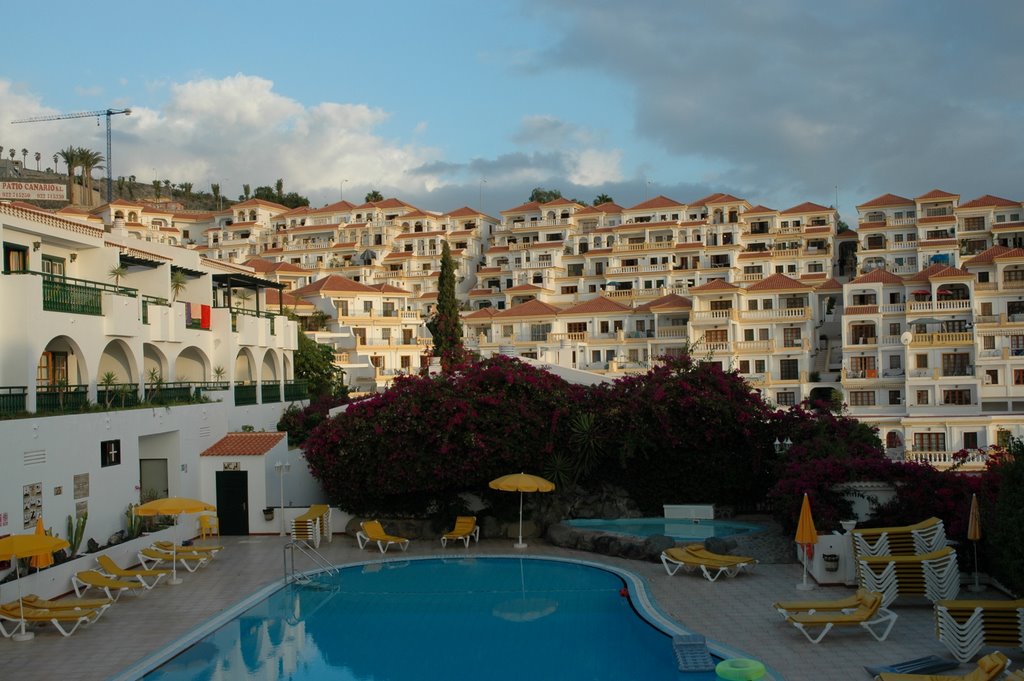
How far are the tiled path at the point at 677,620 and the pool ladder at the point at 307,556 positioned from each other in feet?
0.82

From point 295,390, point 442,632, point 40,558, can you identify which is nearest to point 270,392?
point 295,390

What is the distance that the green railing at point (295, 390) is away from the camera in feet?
113

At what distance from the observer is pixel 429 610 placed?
16500 mm

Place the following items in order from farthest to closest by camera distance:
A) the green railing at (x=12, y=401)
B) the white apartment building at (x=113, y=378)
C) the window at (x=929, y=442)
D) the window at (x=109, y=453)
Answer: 1. the window at (x=929, y=442)
2. the window at (x=109, y=453)
3. the white apartment building at (x=113, y=378)
4. the green railing at (x=12, y=401)

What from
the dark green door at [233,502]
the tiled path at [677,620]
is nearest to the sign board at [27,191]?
the dark green door at [233,502]

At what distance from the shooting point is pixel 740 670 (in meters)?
11.4

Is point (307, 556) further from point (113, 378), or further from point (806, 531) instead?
point (806, 531)

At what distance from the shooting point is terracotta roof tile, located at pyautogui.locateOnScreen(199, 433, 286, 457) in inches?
963

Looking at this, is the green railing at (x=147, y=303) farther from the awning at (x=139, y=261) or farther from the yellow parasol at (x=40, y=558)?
the yellow parasol at (x=40, y=558)

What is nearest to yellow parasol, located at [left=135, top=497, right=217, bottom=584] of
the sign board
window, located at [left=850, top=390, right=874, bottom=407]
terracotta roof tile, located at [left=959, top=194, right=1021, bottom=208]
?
the sign board

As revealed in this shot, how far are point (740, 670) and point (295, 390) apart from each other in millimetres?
26336

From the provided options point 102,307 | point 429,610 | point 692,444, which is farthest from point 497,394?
point 102,307

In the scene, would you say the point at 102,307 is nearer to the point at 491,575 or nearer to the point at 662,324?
the point at 491,575

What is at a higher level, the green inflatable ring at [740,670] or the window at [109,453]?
the window at [109,453]
